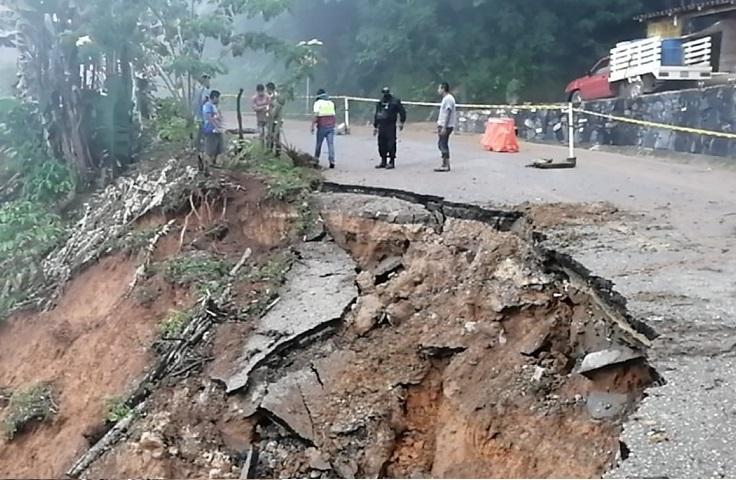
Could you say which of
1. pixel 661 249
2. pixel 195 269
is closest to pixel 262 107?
pixel 195 269

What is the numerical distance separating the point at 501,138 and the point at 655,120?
3534 millimetres

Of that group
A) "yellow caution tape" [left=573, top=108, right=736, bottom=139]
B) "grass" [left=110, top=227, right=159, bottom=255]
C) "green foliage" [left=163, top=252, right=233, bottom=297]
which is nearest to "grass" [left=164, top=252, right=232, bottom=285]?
"green foliage" [left=163, top=252, right=233, bottom=297]

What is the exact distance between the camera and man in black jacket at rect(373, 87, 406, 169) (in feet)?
47.7

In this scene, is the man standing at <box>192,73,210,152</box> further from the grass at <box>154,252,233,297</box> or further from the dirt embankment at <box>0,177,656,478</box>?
the dirt embankment at <box>0,177,656,478</box>

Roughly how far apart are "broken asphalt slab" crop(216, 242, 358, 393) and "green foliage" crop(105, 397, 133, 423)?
52.4 inches

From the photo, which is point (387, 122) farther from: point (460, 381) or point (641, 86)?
point (641, 86)

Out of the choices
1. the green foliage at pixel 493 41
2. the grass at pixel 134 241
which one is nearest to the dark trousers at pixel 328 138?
the grass at pixel 134 241

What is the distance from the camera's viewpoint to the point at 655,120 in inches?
736

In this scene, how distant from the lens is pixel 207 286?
1038cm

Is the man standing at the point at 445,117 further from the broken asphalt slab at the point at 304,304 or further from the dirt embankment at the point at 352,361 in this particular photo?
the broken asphalt slab at the point at 304,304

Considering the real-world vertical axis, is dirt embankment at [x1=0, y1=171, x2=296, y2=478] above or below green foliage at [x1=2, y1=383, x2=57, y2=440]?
above

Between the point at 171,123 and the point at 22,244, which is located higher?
the point at 171,123

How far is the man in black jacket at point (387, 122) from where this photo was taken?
14.5 meters

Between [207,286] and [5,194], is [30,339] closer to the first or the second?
[207,286]
